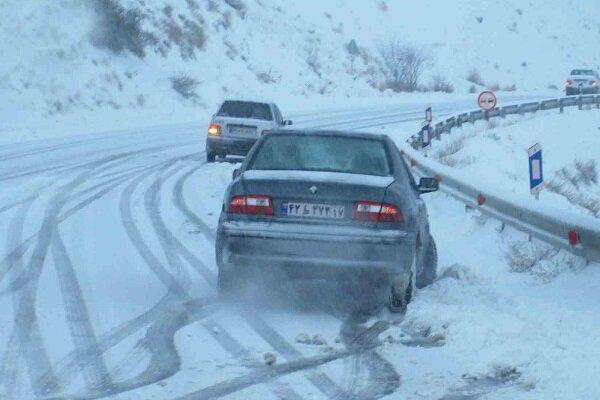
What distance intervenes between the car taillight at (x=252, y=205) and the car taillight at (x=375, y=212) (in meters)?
0.70

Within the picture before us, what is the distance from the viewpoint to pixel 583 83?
53750 mm

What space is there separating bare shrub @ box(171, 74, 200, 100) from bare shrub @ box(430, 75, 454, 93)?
2571cm

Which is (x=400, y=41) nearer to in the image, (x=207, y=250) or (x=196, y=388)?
(x=207, y=250)

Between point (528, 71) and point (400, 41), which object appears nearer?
point (400, 41)

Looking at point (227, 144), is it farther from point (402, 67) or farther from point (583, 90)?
point (402, 67)

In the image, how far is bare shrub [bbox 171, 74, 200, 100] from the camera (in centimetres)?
4297

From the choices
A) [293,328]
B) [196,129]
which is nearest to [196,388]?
[293,328]

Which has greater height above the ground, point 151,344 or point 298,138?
point 298,138

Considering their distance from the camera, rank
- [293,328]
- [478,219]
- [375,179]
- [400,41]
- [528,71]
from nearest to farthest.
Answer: [293,328]
[375,179]
[478,219]
[400,41]
[528,71]

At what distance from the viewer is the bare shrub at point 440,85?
6688cm

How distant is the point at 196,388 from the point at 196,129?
2803 centimetres

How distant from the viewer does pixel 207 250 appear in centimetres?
1266

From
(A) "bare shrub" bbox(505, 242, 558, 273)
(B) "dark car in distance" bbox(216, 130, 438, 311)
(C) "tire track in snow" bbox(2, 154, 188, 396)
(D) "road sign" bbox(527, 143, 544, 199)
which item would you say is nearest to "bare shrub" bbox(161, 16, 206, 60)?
(D) "road sign" bbox(527, 143, 544, 199)

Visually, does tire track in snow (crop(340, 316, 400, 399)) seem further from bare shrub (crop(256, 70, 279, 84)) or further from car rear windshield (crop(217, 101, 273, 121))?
bare shrub (crop(256, 70, 279, 84))
